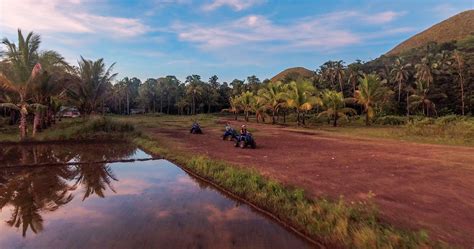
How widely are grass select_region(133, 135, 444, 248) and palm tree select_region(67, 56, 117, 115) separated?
68.0 ft

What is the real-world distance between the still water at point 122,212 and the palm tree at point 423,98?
3941 centimetres

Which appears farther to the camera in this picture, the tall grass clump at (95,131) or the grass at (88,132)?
the tall grass clump at (95,131)

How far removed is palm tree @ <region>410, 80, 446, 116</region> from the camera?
41094 millimetres

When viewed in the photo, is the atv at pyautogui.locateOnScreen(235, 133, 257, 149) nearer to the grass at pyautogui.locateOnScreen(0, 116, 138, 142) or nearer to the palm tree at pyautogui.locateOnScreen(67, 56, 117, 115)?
the grass at pyautogui.locateOnScreen(0, 116, 138, 142)

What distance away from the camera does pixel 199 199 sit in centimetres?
812

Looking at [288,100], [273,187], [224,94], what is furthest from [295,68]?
[273,187]

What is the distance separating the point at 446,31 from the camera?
10494 cm

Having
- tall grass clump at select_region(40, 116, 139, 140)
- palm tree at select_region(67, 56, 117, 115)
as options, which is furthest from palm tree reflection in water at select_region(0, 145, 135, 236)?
palm tree at select_region(67, 56, 117, 115)

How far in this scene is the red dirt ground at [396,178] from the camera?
5.82 metres

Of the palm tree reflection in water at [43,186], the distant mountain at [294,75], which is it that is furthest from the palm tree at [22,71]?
the distant mountain at [294,75]

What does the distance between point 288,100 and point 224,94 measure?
44147mm

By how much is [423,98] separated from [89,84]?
39.0 m

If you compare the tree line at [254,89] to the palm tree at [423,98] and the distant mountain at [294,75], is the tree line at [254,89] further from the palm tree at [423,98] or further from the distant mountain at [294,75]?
the distant mountain at [294,75]

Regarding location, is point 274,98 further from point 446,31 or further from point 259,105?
point 446,31
